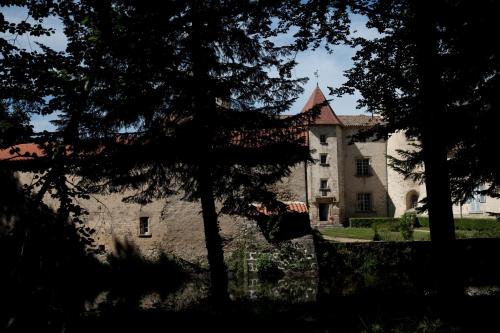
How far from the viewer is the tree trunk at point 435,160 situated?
6.96 metres

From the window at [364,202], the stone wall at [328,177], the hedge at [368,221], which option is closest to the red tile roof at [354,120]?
Answer: the stone wall at [328,177]

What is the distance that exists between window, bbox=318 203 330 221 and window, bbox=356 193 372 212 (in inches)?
128

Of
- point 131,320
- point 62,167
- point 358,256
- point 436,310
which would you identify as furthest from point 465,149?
point 62,167

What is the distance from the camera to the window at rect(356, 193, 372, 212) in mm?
35500

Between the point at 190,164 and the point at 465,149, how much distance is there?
6458 mm

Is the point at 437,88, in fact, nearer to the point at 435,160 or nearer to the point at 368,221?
the point at 435,160

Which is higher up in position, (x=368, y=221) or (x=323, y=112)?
(x=323, y=112)

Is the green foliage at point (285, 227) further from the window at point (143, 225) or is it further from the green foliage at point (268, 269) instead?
the window at point (143, 225)

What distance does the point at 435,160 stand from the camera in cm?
696

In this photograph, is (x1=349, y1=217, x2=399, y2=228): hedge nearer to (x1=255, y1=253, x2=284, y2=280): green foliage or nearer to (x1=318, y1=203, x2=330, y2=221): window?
(x1=318, y1=203, x2=330, y2=221): window

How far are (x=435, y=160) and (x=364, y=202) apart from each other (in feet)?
97.2

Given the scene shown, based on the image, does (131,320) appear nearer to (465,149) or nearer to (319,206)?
(465,149)

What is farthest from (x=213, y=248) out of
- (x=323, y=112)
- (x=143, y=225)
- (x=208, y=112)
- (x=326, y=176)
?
(x=323, y=112)

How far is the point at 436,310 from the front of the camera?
6.96 meters
